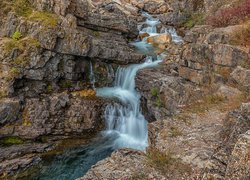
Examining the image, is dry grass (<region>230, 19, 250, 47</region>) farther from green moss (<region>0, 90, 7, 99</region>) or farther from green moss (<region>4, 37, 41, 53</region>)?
green moss (<region>0, 90, 7, 99</region>)

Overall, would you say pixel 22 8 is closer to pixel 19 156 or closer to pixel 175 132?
pixel 19 156

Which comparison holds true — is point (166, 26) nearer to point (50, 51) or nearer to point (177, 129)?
point (50, 51)

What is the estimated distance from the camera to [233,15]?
38.3 ft

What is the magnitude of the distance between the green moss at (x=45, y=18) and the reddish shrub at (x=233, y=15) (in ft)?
28.7

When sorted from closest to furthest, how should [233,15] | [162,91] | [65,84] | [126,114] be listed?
1. [233,15]
2. [162,91]
3. [126,114]
4. [65,84]

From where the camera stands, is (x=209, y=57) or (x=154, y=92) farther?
(x=154, y=92)

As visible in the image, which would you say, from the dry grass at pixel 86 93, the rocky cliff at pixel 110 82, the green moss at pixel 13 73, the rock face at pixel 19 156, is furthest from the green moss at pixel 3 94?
the dry grass at pixel 86 93

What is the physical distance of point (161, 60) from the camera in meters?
19.2

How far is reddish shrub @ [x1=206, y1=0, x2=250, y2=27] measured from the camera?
36.8 ft

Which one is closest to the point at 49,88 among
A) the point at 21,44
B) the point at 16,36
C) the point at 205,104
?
the point at 21,44

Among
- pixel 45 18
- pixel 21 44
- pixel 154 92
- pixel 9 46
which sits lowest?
pixel 154 92

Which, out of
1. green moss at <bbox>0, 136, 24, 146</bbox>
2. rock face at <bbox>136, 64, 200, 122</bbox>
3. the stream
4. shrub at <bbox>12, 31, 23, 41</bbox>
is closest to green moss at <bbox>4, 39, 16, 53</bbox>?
shrub at <bbox>12, 31, 23, 41</bbox>

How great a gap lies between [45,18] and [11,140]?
7096 millimetres

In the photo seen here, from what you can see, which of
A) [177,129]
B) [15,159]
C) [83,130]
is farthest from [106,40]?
[177,129]
